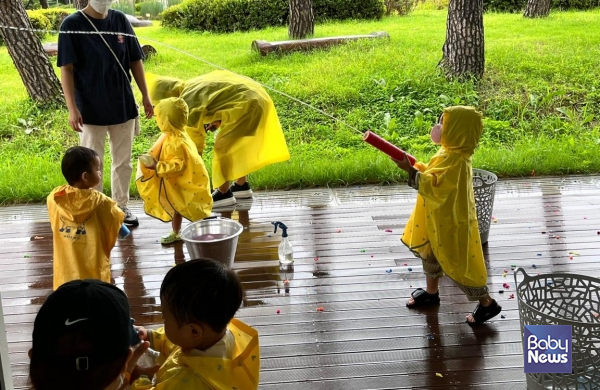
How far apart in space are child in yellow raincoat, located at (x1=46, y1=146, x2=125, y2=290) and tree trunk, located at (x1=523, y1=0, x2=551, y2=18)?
10887 mm

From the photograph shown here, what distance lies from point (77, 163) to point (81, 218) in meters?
0.28

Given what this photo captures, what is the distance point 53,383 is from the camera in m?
1.38

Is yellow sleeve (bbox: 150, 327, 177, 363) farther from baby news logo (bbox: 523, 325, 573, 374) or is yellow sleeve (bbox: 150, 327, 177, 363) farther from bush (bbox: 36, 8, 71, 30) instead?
bush (bbox: 36, 8, 71, 30)

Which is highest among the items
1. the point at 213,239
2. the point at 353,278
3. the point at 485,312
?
the point at 213,239

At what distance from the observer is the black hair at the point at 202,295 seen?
1733 mm

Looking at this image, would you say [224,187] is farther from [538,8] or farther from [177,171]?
[538,8]

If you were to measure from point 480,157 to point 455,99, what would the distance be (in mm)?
1748

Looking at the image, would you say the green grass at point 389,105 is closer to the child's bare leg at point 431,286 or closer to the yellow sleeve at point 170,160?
the yellow sleeve at point 170,160

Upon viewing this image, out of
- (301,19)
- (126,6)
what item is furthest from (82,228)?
(126,6)

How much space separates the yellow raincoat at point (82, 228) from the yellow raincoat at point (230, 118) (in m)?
1.51

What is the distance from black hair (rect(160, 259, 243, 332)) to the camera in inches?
68.2

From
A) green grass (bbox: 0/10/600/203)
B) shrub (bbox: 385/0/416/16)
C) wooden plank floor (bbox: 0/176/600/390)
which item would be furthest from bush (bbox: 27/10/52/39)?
wooden plank floor (bbox: 0/176/600/390)

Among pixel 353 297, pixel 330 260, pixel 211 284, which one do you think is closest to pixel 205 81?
pixel 330 260

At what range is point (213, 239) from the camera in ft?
12.6
